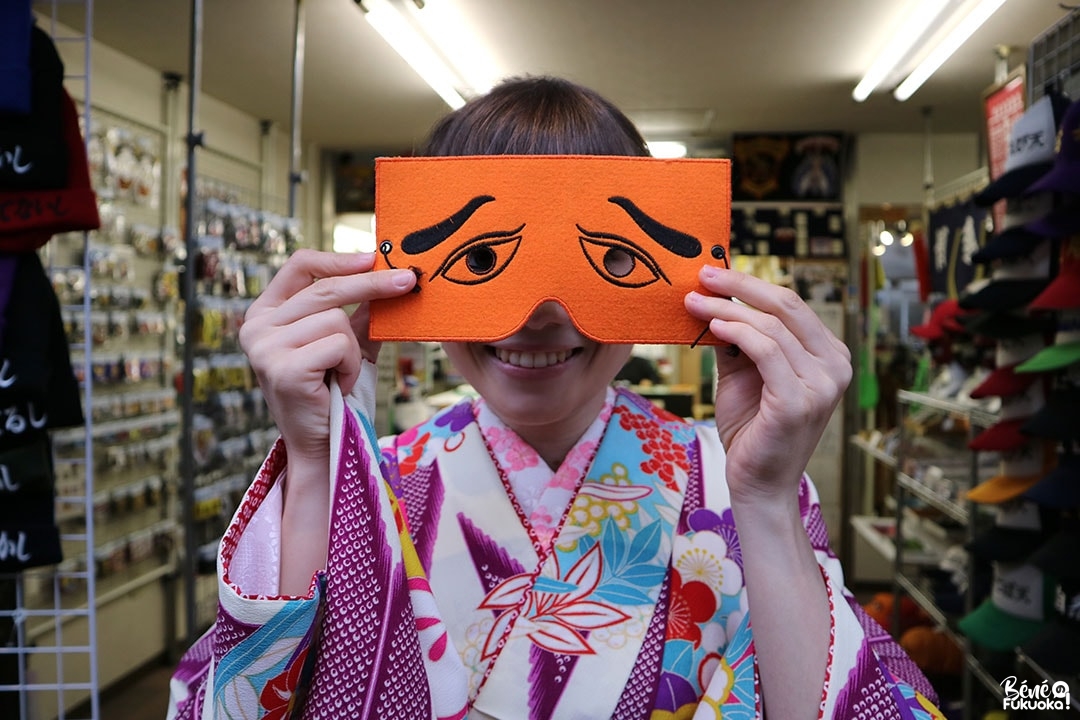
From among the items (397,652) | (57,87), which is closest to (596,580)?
(397,652)

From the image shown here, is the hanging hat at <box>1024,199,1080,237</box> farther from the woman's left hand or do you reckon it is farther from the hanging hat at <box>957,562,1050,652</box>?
the woman's left hand

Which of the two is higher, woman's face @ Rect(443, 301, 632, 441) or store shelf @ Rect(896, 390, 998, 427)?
woman's face @ Rect(443, 301, 632, 441)

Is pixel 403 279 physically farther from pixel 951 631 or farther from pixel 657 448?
pixel 951 631

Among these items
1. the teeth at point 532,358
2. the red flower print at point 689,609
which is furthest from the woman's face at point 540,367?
the red flower print at point 689,609

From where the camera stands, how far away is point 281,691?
2.45 ft

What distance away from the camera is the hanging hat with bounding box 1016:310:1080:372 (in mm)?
1718

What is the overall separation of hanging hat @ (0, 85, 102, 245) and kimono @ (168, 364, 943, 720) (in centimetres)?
88

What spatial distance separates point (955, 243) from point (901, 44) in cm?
85

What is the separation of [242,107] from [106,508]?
234 cm

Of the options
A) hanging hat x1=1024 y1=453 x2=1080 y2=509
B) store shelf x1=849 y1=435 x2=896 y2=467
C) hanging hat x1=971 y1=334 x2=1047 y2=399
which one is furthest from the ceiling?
hanging hat x1=1024 y1=453 x2=1080 y2=509

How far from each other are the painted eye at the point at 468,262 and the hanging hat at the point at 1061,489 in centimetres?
146

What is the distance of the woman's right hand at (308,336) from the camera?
0.76m

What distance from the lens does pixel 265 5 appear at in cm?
300

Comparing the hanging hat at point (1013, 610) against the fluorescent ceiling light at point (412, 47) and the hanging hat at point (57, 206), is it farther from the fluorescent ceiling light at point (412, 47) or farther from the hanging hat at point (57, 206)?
the hanging hat at point (57, 206)
